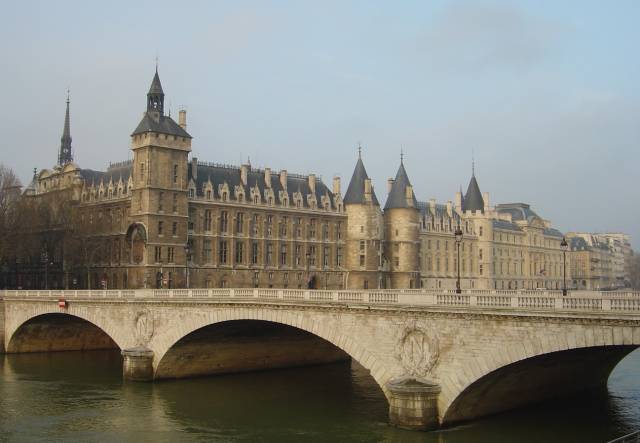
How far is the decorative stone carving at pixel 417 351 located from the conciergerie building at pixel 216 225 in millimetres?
42718

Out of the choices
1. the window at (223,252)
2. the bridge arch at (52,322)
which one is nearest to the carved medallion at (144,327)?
the bridge arch at (52,322)

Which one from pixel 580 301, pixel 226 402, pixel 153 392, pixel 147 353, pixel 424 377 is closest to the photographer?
pixel 580 301

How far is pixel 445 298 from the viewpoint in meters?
31.9

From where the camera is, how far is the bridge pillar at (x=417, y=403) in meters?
31.1

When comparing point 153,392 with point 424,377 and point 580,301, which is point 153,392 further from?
point 580,301

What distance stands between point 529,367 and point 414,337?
487 cm

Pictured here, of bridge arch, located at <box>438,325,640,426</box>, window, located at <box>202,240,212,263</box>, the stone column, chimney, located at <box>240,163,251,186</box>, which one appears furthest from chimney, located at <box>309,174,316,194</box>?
bridge arch, located at <box>438,325,640,426</box>

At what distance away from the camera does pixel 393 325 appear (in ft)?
110

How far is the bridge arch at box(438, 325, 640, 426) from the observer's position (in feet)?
87.4

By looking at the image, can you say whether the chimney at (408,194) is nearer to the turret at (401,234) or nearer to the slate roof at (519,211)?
the turret at (401,234)

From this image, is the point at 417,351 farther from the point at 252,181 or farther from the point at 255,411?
the point at 252,181

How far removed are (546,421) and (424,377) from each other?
7048mm

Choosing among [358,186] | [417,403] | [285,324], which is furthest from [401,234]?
Answer: [417,403]

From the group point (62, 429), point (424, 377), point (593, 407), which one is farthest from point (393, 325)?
point (62, 429)
